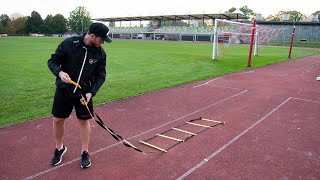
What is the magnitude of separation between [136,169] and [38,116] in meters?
3.48

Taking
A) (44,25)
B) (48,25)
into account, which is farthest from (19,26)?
(48,25)

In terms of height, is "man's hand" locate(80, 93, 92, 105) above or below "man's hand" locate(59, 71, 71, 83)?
below

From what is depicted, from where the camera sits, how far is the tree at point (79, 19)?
10469 cm

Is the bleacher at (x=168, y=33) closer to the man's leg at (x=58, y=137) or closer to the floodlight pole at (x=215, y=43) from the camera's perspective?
the floodlight pole at (x=215, y=43)

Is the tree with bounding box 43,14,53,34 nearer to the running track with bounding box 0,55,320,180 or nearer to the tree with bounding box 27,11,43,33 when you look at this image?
the tree with bounding box 27,11,43,33

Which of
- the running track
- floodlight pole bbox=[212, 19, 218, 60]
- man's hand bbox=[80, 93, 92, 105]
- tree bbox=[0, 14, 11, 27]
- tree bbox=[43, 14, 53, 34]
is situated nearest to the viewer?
man's hand bbox=[80, 93, 92, 105]

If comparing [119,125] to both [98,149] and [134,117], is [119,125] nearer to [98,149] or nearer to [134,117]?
[134,117]

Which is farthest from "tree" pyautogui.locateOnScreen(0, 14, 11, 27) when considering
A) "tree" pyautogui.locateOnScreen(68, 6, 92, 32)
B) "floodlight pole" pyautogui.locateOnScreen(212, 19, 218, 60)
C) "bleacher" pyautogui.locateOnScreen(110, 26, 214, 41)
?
"floodlight pole" pyautogui.locateOnScreen(212, 19, 218, 60)

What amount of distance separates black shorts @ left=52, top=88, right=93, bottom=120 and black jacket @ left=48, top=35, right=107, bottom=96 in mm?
114

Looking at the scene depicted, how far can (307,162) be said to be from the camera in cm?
465

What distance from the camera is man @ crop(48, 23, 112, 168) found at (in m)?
3.90

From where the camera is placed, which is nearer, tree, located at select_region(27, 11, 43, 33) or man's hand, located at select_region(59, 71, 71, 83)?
man's hand, located at select_region(59, 71, 71, 83)

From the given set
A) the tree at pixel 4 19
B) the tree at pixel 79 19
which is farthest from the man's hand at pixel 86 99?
the tree at pixel 4 19

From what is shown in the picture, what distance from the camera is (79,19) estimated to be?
4257 inches
